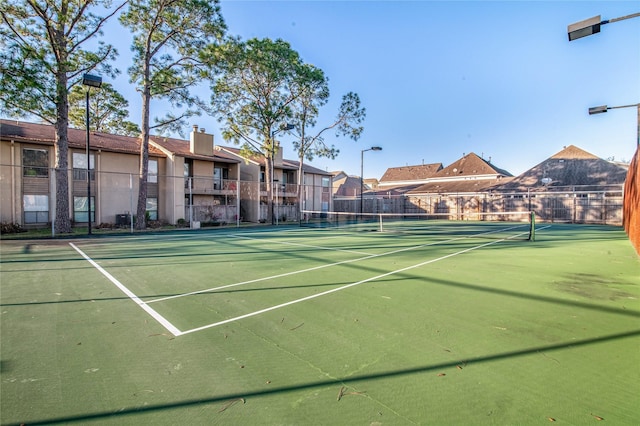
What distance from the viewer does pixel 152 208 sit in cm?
Answer: 2389

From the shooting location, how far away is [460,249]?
10.6 m

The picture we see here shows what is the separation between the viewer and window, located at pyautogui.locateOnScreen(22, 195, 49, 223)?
18.7m

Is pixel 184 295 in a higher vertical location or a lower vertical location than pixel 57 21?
lower

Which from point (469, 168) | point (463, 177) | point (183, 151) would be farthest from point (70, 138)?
point (469, 168)

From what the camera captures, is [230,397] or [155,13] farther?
[155,13]

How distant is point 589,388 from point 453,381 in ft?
3.47

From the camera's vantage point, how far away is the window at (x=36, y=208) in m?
18.7

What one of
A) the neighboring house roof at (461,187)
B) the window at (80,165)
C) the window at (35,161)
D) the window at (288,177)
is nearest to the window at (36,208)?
the window at (35,161)

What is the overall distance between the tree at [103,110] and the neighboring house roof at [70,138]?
1204mm

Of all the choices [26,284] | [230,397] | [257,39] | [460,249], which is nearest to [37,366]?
[230,397]

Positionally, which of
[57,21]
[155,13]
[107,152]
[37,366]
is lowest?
[37,366]

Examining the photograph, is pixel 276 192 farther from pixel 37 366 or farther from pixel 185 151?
pixel 37 366

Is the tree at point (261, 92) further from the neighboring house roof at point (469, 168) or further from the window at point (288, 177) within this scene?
the neighboring house roof at point (469, 168)

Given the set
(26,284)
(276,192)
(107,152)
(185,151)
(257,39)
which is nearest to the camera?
(26,284)
